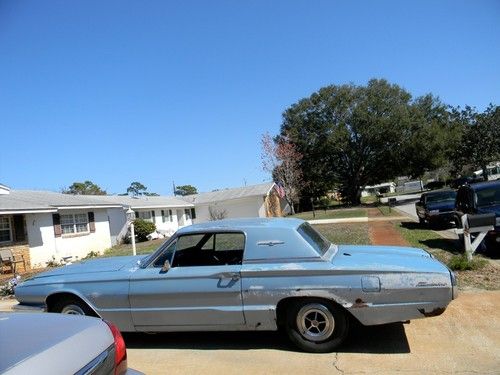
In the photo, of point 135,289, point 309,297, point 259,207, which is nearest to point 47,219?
point 135,289

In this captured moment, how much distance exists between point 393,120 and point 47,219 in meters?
35.7

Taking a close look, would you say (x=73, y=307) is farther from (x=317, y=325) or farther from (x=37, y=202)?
(x=37, y=202)

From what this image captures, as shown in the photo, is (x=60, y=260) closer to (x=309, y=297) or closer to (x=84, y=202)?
(x=84, y=202)

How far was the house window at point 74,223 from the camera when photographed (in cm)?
2360

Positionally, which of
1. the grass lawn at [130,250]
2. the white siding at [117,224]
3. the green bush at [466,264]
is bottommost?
the green bush at [466,264]

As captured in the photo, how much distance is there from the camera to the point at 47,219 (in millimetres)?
21953

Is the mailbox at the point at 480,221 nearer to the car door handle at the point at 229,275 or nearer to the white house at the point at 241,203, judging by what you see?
the car door handle at the point at 229,275

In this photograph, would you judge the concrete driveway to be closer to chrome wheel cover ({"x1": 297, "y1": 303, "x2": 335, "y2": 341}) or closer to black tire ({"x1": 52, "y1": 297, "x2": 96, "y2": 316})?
chrome wheel cover ({"x1": 297, "y1": 303, "x2": 335, "y2": 341})

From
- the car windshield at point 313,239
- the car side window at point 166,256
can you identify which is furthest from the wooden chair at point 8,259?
the car windshield at point 313,239

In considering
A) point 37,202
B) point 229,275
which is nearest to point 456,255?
point 229,275

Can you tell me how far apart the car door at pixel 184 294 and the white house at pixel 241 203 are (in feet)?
125

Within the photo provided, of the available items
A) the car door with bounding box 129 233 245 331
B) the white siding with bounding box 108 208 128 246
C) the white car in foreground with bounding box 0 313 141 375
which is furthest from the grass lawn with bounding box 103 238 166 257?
the white car in foreground with bounding box 0 313 141 375

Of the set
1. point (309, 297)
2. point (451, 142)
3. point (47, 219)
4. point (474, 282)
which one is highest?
point (451, 142)

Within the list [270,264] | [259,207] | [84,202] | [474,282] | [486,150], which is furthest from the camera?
[486,150]
